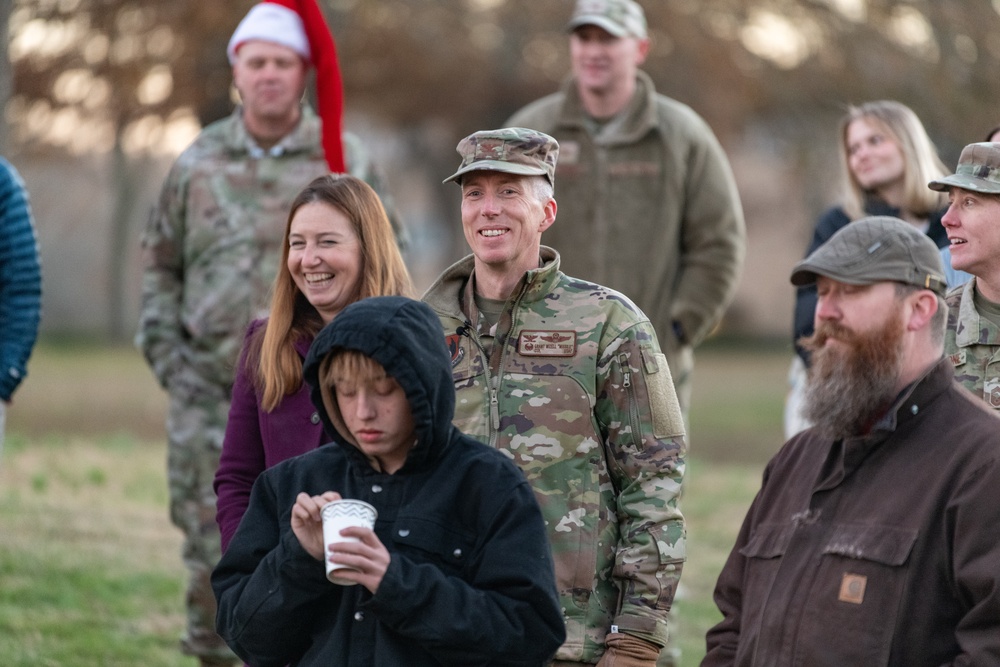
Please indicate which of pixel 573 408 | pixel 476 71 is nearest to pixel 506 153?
pixel 573 408

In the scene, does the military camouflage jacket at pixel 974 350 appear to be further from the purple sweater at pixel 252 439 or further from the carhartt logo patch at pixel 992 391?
the purple sweater at pixel 252 439

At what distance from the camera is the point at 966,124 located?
2077cm

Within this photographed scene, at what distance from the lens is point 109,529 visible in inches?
379

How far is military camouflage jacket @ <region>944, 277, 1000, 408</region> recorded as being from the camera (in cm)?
454

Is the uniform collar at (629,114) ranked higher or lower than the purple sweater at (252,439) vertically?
higher

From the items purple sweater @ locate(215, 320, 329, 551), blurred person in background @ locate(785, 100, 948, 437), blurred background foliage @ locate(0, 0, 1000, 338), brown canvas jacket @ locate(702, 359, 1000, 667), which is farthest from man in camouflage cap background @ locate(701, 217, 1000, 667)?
blurred background foliage @ locate(0, 0, 1000, 338)

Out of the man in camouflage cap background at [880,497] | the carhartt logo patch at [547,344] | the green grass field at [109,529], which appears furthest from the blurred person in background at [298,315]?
the green grass field at [109,529]

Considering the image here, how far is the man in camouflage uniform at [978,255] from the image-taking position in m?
4.53

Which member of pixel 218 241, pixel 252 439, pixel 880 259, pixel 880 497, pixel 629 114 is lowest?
pixel 252 439

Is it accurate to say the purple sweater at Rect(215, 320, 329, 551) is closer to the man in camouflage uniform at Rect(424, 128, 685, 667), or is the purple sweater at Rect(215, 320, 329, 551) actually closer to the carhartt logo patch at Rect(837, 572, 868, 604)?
the man in camouflage uniform at Rect(424, 128, 685, 667)

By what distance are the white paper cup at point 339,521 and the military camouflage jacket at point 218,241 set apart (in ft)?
11.6

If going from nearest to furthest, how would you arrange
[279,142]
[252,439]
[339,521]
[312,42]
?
1. [339,521]
2. [252,439]
3. [312,42]
4. [279,142]

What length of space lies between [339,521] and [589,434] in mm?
1159

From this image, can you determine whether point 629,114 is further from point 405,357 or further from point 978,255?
point 405,357
